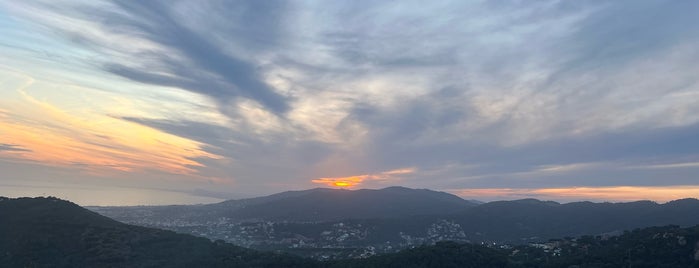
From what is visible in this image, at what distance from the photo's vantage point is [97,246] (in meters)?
118

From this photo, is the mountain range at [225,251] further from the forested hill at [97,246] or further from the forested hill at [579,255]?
the forested hill at [579,255]

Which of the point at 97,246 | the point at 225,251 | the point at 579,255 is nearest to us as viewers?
the point at 579,255

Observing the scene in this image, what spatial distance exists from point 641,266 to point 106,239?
136893 millimetres

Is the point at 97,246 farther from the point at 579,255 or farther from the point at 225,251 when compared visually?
the point at 579,255

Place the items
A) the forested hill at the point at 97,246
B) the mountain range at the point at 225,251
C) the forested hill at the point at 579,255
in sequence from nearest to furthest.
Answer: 1. the forested hill at the point at 579,255
2. the mountain range at the point at 225,251
3. the forested hill at the point at 97,246

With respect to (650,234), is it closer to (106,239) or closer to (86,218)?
(106,239)

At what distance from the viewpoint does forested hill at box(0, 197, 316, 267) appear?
4311 inches

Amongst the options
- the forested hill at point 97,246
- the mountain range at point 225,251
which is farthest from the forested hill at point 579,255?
the forested hill at point 97,246

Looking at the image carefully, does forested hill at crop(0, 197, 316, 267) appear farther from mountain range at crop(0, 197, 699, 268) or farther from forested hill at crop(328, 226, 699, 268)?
forested hill at crop(328, 226, 699, 268)

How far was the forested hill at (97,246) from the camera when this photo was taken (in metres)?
110

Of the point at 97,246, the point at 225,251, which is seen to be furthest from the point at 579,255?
the point at 97,246

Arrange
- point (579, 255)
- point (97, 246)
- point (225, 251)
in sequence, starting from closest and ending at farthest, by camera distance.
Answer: point (579, 255) → point (97, 246) → point (225, 251)

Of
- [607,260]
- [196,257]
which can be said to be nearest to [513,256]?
[607,260]

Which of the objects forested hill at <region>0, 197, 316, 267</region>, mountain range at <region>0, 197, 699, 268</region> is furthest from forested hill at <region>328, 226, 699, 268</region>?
forested hill at <region>0, 197, 316, 267</region>
